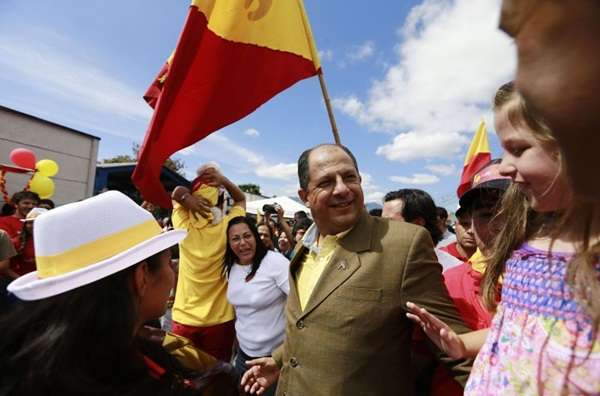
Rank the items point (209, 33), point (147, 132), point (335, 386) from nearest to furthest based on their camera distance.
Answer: point (335, 386)
point (147, 132)
point (209, 33)

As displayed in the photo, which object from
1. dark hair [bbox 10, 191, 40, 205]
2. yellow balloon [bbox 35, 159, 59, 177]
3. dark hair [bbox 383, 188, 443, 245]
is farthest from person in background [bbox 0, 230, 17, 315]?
yellow balloon [bbox 35, 159, 59, 177]

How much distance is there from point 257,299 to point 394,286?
5.50ft

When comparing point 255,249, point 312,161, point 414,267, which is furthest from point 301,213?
point 414,267

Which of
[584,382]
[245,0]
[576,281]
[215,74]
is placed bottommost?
[584,382]

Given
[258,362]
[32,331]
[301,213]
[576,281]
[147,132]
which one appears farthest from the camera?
[301,213]

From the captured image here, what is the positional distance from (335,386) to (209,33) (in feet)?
8.65

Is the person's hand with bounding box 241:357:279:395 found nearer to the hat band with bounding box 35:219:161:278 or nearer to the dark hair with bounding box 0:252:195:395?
the dark hair with bounding box 0:252:195:395

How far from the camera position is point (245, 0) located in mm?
2943

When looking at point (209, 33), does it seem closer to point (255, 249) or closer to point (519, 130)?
point (255, 249)

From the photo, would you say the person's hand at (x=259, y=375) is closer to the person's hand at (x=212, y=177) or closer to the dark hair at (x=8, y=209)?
the person's hand at (x=212, y=177)

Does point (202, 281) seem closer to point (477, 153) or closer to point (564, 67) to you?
point (564, 67)

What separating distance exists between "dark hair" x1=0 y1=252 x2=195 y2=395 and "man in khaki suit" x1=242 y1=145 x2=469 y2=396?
2.29 ft

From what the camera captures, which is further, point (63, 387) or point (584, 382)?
point (63, 387)

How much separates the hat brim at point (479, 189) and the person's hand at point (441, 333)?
633 mm
